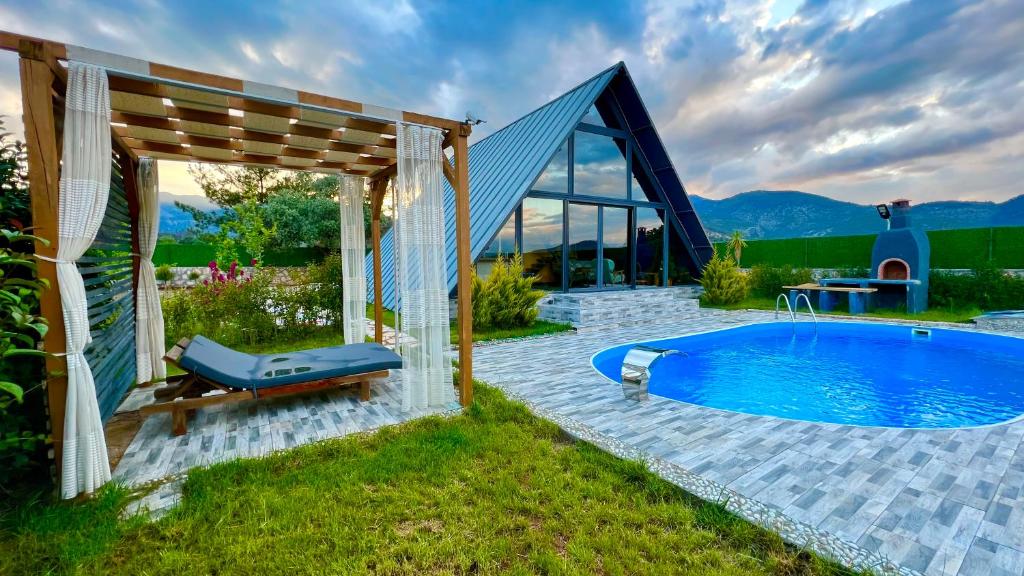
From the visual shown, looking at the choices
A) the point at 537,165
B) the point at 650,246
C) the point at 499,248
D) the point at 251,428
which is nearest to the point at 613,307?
the point at 499,248

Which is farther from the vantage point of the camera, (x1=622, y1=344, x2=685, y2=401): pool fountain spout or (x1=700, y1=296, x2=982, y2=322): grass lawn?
(x1=700, y1=296, x2=982, y2=322): grass lawn

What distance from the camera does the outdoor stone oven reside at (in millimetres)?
10531

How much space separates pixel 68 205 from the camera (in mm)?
2488

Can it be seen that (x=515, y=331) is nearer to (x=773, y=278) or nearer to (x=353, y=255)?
(x=353, y=255)

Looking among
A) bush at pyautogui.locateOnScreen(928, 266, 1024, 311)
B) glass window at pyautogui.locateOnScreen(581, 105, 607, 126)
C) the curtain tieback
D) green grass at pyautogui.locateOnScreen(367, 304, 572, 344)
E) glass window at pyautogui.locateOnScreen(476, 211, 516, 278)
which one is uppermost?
glass window at pyautogui.locateOnScreen(581, 105, 607, 126)

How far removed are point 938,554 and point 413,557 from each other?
2535 mm

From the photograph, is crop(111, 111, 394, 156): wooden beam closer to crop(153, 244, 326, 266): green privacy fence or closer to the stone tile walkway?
the stone tile walkway

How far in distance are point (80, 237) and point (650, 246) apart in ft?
37.3

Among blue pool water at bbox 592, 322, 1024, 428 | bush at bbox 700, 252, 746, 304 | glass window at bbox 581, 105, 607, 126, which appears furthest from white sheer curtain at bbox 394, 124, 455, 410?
bush at bbox 700, 252, 746, 304

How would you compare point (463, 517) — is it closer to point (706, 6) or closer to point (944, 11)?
point (706, 6)

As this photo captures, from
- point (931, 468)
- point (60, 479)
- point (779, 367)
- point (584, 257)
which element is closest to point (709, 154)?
point (584, 257)

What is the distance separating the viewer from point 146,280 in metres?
4.72

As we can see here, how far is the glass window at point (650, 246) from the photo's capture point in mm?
11438

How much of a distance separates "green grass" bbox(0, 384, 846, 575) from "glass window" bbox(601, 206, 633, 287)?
325 inches
